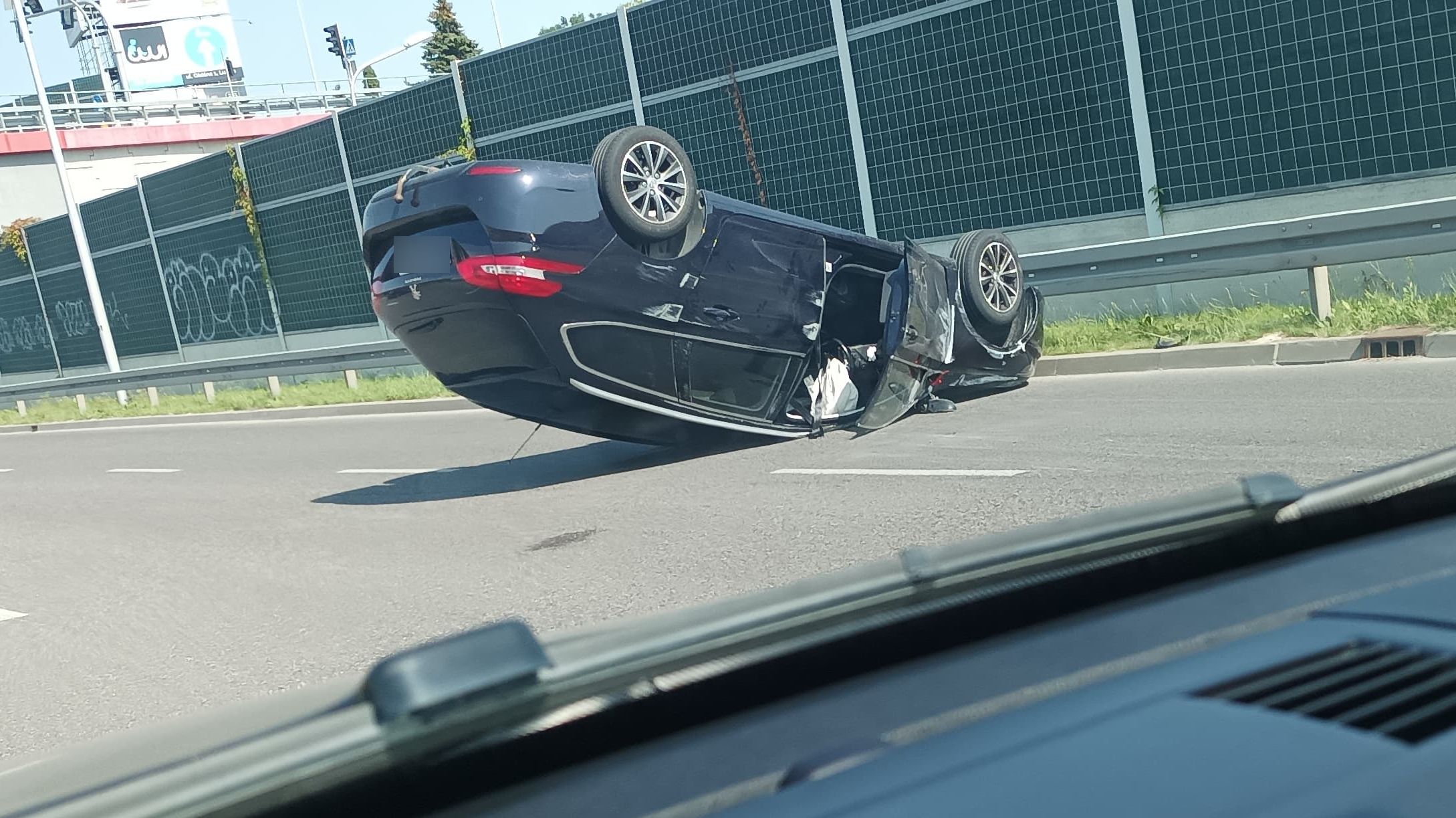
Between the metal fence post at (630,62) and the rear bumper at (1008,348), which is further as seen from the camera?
the metal fence post at (630,62)

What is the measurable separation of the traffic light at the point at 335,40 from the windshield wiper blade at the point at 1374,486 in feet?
303

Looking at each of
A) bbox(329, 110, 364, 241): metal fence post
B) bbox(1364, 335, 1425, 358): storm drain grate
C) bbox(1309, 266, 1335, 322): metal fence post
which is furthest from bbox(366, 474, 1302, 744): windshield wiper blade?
bbox(329, 110, 364, 241): metal fence post

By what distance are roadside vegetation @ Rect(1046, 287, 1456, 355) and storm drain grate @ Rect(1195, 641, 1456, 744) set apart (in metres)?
8.91

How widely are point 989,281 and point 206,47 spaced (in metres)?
87.0

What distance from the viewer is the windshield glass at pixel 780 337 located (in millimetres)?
6465

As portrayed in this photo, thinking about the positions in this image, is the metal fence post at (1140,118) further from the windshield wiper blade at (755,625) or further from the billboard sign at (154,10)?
the billboard sign at (154,10)

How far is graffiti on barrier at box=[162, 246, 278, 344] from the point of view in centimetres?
2566

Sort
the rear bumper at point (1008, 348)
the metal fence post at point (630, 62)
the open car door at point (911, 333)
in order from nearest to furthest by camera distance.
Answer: the open car door at point (911, 333), the rear bumper at point (1008, 348), the metal fence post at point (630, 62)

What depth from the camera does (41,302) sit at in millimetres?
33625

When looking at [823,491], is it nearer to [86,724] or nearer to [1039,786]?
[86,724]

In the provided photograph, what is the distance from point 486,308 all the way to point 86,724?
353cm

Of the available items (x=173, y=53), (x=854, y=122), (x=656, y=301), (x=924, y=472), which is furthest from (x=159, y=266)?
(x=173, y=53)


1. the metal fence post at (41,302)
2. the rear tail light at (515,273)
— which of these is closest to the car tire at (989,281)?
the rear tail light at (515,273)

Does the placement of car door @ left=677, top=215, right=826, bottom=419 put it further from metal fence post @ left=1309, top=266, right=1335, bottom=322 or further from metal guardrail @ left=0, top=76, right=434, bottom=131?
metal guardrail @ left=0, top=76, right=434, bottom=131
